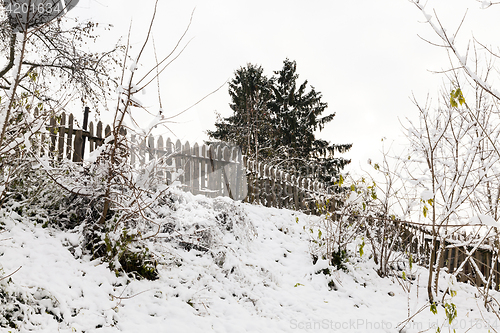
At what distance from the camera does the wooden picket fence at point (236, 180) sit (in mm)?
5504

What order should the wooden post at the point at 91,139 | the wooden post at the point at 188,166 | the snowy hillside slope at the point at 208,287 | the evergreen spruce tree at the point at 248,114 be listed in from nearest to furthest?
the snowy hillside slope at the point at 208,287, the wooden post at the point at 91,139, the wooden post at the point at 188,166, the evergreen spruce tree at the point at 248,114

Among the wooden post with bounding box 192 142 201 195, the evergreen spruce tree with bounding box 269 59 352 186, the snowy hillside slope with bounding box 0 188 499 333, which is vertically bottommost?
the snowy hillside slope with bounding box 0 188 499 333

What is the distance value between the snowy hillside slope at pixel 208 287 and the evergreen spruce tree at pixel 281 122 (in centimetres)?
1253

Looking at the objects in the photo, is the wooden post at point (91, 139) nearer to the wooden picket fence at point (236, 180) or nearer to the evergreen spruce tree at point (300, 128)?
the wooden picket fence at point (236, 180)

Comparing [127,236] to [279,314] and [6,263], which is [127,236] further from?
[279,314]

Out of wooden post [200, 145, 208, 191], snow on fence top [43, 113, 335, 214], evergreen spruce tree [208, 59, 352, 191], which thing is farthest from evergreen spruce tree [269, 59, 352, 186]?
wooden post [200, 145, 208, 191]

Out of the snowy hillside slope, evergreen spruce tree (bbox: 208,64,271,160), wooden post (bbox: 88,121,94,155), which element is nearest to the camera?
the snowy hillside slope

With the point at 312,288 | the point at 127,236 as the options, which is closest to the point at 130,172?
the point at 127,236

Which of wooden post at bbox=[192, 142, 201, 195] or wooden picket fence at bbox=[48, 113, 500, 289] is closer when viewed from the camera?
wooden picket fence at bbox=[48, 113, 500, 289]

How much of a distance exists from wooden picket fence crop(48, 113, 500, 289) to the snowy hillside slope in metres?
1.00

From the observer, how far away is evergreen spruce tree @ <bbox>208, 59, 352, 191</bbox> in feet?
61.2

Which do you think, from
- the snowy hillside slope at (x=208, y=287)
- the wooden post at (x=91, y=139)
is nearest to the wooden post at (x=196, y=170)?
the snowy hillside slope at (x=208, y=287)

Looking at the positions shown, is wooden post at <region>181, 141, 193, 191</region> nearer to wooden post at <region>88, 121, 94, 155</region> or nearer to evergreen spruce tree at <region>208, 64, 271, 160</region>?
wooden post at <region>88, 121, 94, 155</region>

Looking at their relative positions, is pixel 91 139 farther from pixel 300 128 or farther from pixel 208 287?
pixel 300 128
